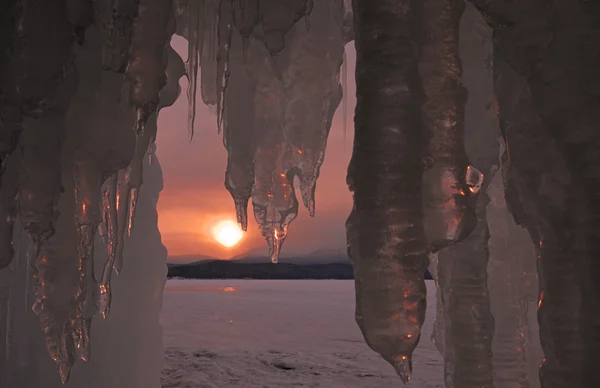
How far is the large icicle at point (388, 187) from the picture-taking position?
1259 mm

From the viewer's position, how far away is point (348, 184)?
1373mm

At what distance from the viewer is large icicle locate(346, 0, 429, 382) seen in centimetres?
126

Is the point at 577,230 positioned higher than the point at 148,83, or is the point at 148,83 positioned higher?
the point at 148,83

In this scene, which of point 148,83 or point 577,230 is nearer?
A: point 577,230

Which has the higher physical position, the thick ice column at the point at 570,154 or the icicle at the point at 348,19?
the icicle at the point at 348,19

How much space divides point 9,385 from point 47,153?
16.3 ft

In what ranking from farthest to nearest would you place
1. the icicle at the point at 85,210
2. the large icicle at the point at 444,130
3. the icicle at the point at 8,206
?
the icicle at the point at 85,210 < the icicle at the point at 8,206 < the large icicle at the point at 444,130

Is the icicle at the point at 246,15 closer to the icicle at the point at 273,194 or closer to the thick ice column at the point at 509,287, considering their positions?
the icicle at the point at 273,194

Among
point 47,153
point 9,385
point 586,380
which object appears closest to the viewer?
point 586,380

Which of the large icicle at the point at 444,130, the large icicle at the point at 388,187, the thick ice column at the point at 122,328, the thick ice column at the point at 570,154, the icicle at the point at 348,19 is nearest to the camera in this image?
the thick ice column at the point at 570,154

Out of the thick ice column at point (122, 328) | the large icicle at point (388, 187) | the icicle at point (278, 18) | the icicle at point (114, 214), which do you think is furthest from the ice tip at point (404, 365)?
the thick ice column at point (122, 328)

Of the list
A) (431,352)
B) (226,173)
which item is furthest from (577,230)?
(431,352)

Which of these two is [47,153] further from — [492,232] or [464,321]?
[492,232]

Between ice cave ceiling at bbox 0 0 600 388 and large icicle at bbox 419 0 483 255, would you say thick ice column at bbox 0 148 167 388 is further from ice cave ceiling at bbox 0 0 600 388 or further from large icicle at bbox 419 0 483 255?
large icicle at bbox 419 0 483 255
